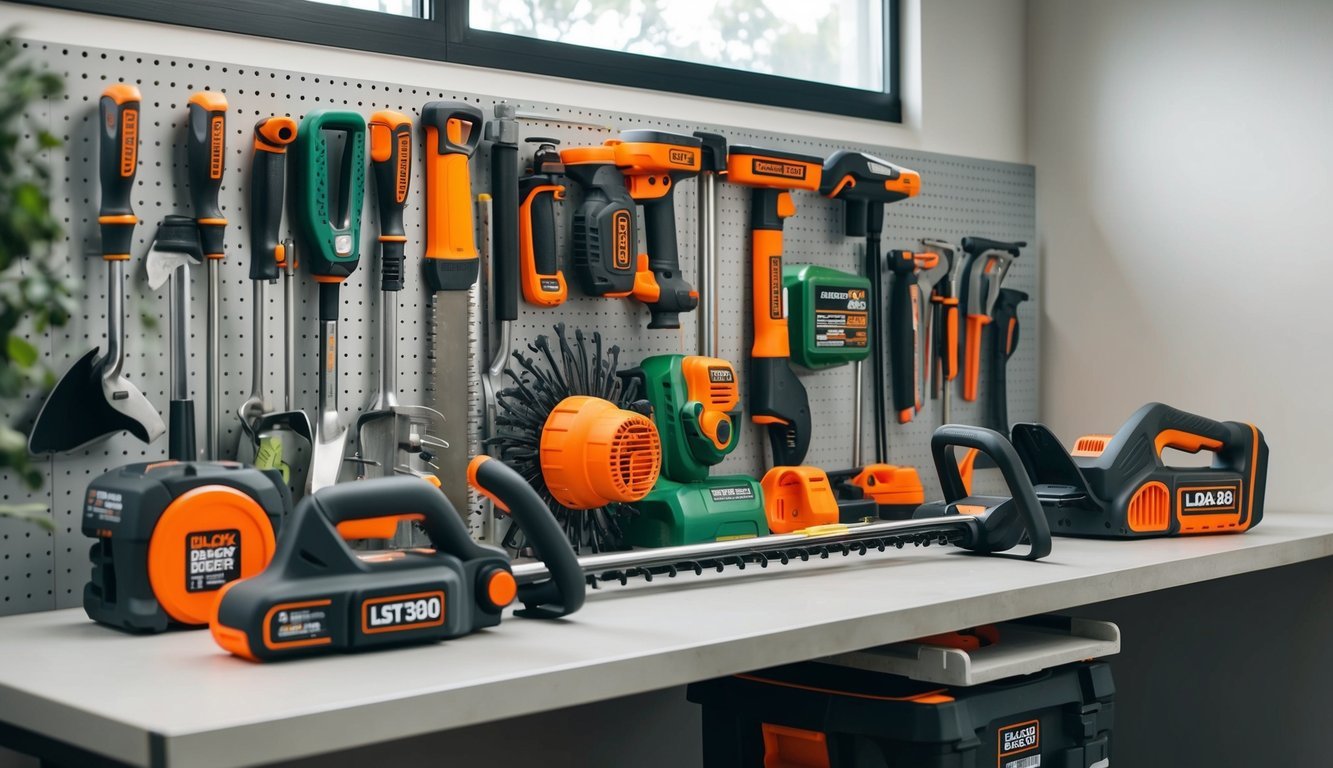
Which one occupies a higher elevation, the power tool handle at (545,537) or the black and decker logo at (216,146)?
the black and decker logo at (216,146)

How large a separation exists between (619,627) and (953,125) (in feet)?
6.66

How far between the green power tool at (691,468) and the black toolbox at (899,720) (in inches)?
12.4

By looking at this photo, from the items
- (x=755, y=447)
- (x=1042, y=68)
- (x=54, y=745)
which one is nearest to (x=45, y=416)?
(x=54, y=745)

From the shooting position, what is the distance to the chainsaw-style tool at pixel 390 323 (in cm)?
205

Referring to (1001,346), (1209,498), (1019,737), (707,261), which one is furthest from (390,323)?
(1001,346)

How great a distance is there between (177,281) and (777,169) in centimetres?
122

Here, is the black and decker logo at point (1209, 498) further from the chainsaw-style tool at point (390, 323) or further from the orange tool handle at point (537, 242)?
the chainsaw-style tool at point (390, 323)

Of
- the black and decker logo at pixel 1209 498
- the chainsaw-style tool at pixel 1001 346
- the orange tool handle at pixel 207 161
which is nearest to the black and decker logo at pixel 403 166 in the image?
the orange tool handle at pixel 207 161

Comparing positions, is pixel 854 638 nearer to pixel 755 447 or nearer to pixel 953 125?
pixel 755 447

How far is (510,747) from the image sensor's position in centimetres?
228

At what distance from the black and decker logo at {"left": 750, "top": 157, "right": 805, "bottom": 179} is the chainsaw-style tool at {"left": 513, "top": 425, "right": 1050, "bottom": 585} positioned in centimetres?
66

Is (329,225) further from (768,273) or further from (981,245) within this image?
(981,245)

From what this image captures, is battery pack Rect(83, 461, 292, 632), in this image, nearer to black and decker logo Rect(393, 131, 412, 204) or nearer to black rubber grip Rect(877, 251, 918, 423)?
black and decker logo Rect(393, 131, 412, 204)

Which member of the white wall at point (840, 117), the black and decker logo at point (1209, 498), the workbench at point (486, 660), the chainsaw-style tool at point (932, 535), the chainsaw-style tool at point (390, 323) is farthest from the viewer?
the black and decker logo at point (1209, 498)
